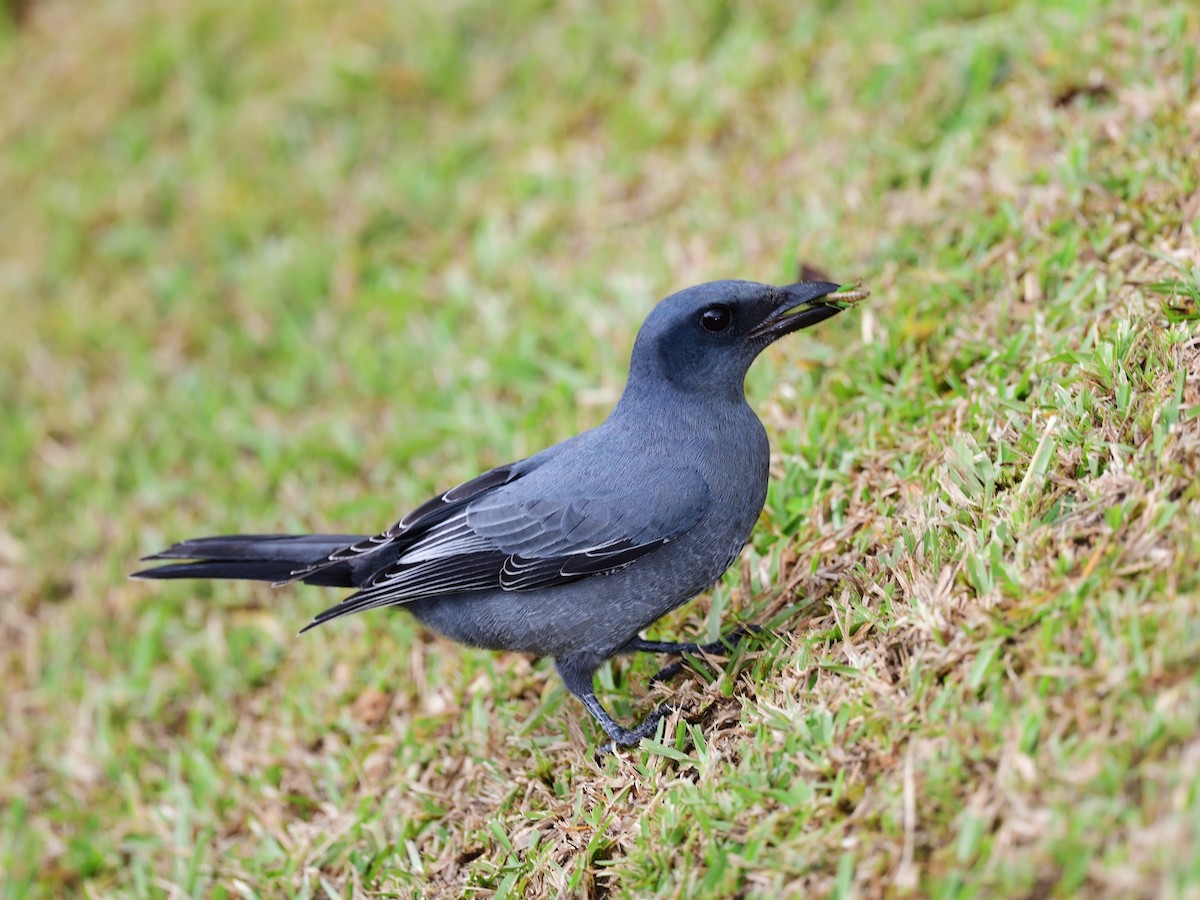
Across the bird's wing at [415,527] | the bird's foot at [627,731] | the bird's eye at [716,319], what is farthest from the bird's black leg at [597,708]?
the bird's eye at [716,319]

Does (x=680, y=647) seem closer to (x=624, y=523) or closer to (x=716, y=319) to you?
(x=624, y=523)

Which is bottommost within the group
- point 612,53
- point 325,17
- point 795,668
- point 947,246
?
point 795,668

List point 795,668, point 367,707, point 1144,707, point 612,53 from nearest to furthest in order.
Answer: point 1144,707, point 795,668, point 367,707, point 612,53

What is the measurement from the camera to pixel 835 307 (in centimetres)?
378

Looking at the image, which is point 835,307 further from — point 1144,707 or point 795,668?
point 1144,707

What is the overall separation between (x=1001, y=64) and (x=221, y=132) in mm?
5278

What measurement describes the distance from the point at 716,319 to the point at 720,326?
31 mm

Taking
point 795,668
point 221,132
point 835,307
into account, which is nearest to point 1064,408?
point 835,307

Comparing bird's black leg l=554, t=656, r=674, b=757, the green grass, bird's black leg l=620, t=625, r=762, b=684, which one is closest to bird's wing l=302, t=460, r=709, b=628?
bird's black leg l=554, t=656, r=674, b=757

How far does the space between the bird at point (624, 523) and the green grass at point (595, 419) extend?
34cm

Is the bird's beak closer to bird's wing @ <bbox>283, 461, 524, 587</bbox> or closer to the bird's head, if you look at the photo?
the bird's head

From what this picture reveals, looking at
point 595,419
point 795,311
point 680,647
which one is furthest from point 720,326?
point 595,419

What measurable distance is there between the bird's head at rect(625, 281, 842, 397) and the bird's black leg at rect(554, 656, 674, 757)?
38.8 inches

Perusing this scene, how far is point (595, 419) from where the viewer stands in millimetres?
5449
